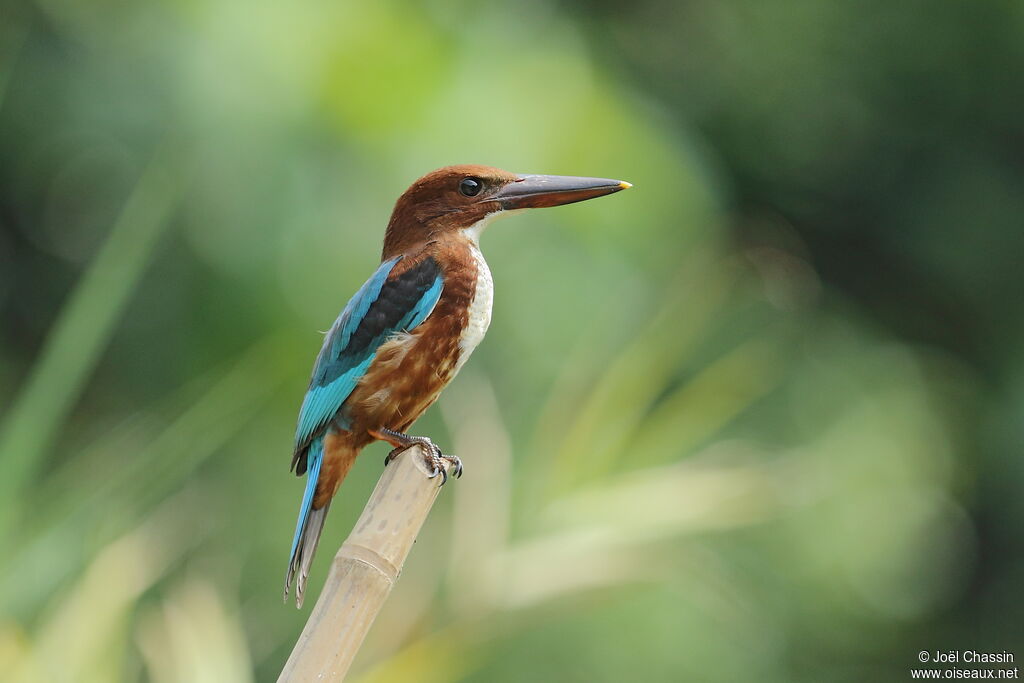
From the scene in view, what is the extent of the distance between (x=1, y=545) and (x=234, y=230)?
151 centimetres

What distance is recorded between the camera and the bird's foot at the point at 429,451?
1.37m

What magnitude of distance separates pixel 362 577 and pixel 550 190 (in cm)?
74

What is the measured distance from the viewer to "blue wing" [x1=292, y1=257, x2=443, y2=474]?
1610 mm

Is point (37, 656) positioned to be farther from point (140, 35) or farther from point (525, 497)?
point (140, 35)

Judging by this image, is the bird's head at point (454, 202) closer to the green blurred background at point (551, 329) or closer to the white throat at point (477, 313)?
the white throat at point (477, 313)

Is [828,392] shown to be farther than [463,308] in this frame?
Yes

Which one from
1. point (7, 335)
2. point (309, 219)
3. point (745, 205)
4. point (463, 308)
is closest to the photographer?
point (463, 308)

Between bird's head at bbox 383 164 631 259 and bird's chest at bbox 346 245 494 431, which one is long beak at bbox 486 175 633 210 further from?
bird's chest at bbox 346 245 494 431

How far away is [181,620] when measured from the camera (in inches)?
77.0

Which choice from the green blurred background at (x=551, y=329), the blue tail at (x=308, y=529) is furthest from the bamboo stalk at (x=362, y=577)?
the green blurred background at (x=551, y=329)

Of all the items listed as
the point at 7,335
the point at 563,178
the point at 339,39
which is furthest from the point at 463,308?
the point at 7,335

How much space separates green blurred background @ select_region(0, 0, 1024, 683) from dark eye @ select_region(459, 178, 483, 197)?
0.49 m

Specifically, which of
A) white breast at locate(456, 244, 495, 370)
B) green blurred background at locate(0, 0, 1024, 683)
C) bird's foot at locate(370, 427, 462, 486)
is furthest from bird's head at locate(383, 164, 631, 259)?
green blurred background at locate(0, 0, 1024, 683)

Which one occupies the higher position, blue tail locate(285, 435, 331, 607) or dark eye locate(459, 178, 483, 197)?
dark eye locate(459, 178, 483, 197)
